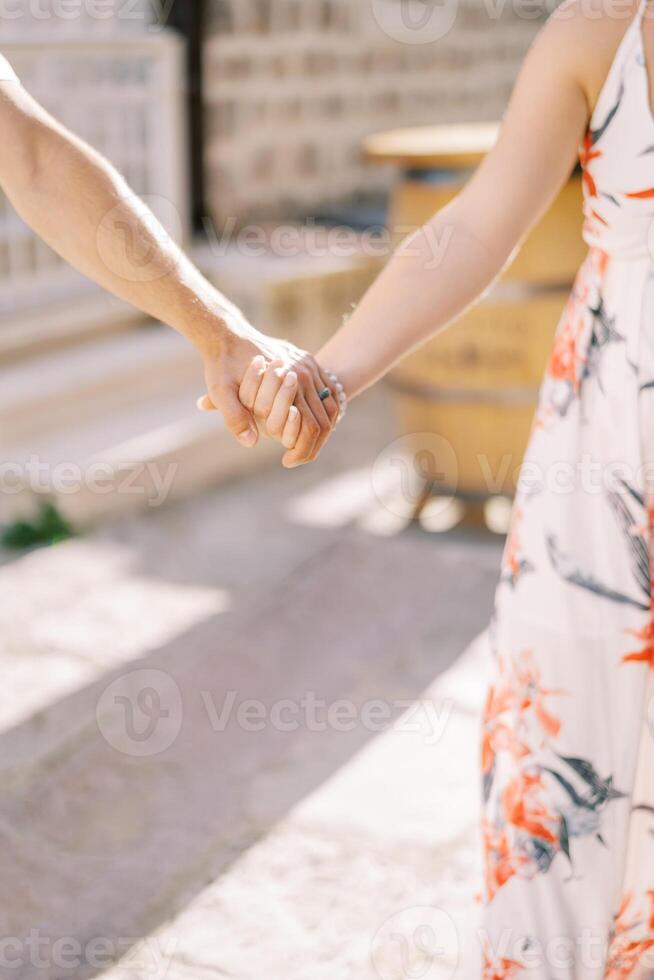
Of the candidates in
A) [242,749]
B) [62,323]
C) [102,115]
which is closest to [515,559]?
[242,749]

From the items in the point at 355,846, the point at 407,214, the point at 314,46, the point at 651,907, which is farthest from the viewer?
the point at 314,46

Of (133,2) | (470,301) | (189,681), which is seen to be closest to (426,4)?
(133,2)

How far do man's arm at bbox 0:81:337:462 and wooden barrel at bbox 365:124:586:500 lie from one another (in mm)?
1719

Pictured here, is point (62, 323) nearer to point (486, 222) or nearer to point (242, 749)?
point (242, 749)

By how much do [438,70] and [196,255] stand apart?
262 cm

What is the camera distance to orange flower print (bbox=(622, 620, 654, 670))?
1.56m

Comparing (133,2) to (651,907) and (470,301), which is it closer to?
(470,301)

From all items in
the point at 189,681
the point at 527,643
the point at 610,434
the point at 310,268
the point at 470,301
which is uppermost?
the point at 470,301

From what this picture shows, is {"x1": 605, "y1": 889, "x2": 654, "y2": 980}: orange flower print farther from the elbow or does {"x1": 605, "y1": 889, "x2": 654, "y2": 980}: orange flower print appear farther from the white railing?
the white railing

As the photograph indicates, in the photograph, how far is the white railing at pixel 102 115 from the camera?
14.6ft

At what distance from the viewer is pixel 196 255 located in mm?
5133

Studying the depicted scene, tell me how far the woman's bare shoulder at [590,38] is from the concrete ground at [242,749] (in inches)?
54.8

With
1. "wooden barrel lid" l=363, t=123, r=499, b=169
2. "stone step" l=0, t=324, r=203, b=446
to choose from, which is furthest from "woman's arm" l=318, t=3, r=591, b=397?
"stone step" l=0, t=324, r=203, b=446

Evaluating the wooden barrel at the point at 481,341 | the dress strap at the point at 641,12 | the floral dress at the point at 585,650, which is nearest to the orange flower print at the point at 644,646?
the floral dress at the point at 585,650
